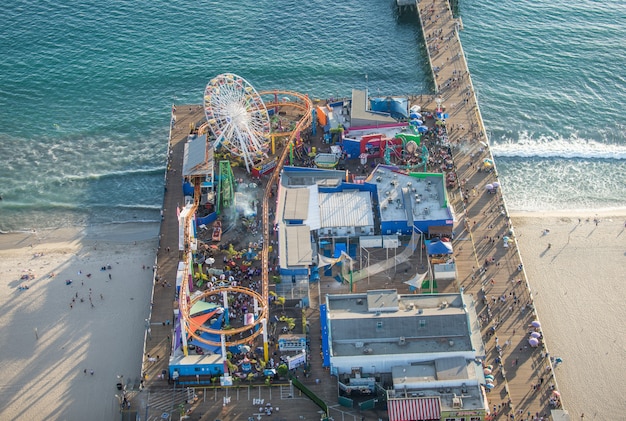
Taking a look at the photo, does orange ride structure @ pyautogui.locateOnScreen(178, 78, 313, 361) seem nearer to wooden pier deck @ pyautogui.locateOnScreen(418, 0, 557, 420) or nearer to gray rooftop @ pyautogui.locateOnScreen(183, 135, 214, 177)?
gray rooftop @ pyautogui.locateOnScreen(183, 135, 214, 177)

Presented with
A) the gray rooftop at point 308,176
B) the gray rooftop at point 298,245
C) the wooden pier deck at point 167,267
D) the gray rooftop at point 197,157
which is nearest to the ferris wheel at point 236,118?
the gray rooftop at point 197,157

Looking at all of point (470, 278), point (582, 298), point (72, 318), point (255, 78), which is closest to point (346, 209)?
point (470, 278)

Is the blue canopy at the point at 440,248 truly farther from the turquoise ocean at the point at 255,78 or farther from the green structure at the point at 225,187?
the green structure at the point at 225,187

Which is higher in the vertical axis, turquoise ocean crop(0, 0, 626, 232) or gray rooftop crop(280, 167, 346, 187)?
turquoise ocean crop(0, 0, 626, 232)

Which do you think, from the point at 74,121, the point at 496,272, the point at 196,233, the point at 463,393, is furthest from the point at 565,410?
the point at 74,121

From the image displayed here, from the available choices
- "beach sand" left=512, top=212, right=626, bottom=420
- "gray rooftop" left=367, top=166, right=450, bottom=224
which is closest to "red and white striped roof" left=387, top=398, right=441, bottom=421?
"beach sand" left=512, top=212, right=626, bottom=420
